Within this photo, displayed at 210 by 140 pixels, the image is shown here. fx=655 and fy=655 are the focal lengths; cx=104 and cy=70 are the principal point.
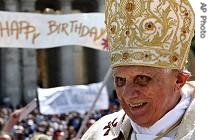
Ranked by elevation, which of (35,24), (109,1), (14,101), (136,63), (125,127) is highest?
(109,1)

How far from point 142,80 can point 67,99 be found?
734 cm

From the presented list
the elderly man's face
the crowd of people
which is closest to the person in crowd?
the elderly man's face

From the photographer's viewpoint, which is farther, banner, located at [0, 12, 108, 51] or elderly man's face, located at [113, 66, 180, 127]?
banner, located at [0, 12, 108, 51]

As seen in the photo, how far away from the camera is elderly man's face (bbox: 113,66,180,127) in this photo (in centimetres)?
227

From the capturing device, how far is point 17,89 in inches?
1143

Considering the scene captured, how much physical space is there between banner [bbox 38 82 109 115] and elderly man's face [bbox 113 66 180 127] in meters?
7.05

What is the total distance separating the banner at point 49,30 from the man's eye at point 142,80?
5.83 m

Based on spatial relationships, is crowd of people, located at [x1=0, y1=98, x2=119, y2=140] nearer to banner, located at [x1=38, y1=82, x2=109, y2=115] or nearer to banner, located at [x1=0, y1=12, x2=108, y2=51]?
banner, located at [x1=38, y1=82, x2=109, y2=115]

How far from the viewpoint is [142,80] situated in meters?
2.29

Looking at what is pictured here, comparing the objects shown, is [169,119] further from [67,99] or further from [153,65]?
[67,99]

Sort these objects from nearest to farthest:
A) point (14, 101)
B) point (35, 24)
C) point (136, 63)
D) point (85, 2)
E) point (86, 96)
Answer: point (136, 63), point (35, 24), point (86, 96), point (14, 101), point (85, 2)

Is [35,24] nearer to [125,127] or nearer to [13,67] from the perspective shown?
[125,127]

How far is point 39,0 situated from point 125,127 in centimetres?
2707
